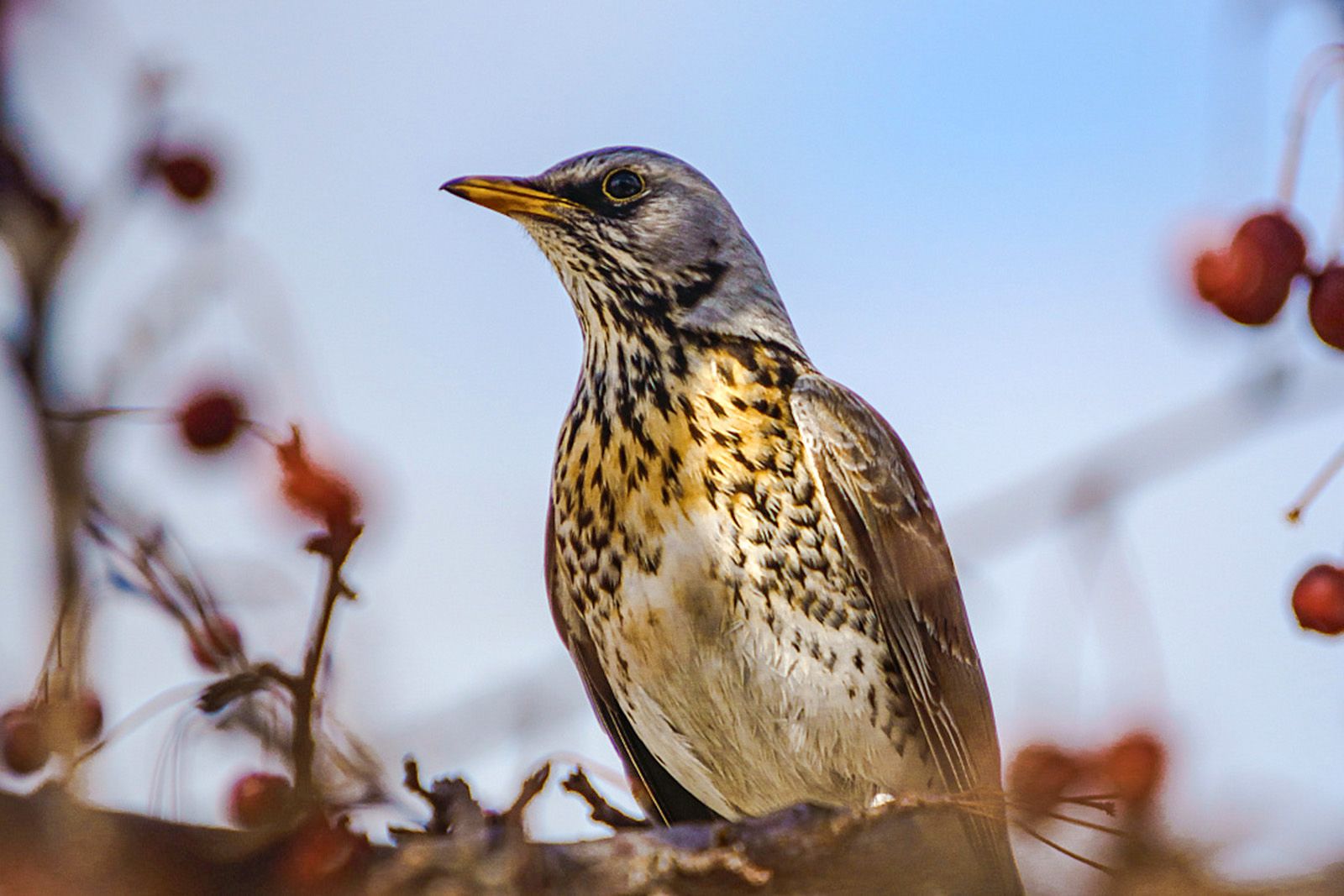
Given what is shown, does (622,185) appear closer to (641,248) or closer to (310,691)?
(641,248)

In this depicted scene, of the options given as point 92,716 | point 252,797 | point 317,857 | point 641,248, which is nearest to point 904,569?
point 641,248

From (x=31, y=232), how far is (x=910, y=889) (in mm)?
1834

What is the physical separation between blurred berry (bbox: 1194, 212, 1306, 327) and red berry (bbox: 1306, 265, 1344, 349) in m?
0.04

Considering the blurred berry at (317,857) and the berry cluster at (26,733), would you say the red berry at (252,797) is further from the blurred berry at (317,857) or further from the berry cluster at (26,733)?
the blurred berry at (317,857)

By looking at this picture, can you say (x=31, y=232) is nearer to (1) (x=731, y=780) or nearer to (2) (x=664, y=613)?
(2) (x=664, y=613)

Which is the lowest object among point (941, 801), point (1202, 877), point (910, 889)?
point (910, 889)

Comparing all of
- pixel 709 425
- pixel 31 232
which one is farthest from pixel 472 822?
pixel 709 425

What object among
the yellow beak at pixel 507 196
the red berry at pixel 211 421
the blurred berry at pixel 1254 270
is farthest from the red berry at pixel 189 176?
the blurred berry at pixel 1254 270

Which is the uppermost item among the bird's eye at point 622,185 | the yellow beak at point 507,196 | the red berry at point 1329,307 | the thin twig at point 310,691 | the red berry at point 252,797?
the bird's eye at point 622,185

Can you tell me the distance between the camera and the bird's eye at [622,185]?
4.72m

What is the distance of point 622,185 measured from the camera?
474 centimetres

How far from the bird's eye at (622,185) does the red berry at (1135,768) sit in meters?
3.02

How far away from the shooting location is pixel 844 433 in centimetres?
407

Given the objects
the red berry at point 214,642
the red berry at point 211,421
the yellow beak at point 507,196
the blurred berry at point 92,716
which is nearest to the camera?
the red berry at point 214,642
